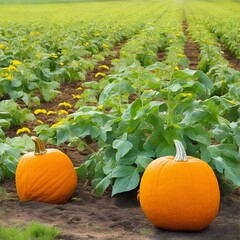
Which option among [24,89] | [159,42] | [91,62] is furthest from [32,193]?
[159,42]

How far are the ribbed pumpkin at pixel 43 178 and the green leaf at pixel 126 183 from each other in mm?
472

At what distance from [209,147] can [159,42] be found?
1277cm

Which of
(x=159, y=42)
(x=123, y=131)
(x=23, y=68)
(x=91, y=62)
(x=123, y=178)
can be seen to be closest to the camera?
(x=123, y=178)

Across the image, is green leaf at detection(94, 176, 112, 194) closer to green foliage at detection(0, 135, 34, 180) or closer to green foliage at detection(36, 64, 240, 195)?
green foliage at detection(36, 64, 240, 195)

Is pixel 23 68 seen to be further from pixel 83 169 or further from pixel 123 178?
pixel 123 178

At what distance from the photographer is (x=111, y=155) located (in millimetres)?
5730

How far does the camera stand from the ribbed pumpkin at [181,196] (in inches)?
184

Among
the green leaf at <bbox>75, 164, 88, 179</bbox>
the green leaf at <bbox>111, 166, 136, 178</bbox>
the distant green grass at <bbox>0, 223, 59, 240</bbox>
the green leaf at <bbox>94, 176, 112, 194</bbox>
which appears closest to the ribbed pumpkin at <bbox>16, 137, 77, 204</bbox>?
the green leaf at <bbox>94, 176, 112, 194</bbox>

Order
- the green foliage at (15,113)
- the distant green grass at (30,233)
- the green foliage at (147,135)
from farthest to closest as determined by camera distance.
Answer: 1. the green foliage at (15,113)
2. the green foliage at (147,135)
3. the distant green grass at (30,233)

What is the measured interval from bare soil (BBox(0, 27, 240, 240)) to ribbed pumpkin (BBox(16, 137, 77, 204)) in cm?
12

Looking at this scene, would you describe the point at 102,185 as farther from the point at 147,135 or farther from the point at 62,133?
the point at 147,135

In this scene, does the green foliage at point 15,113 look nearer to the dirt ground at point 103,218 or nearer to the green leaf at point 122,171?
the dirt ground at point 103,218

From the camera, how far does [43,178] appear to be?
5.46 m

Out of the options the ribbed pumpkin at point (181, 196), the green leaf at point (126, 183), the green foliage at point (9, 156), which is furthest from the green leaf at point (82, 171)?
the ribbed pumpkin at point (181, 196)
